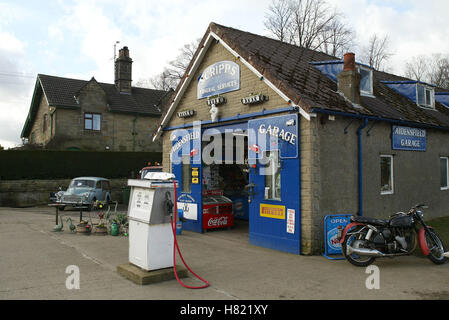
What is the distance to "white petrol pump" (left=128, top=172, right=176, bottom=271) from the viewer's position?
639 cm

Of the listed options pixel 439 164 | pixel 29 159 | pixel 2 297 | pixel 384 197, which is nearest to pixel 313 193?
pixel 384 197

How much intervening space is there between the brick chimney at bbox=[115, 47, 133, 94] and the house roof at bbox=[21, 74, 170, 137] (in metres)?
0.54

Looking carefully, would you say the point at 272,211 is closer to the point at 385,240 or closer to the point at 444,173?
the point at 385,240

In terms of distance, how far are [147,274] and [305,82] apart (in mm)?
6148

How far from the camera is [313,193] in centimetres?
849

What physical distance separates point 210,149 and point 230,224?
2.54m

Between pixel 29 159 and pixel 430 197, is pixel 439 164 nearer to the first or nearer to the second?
pixel 430 197

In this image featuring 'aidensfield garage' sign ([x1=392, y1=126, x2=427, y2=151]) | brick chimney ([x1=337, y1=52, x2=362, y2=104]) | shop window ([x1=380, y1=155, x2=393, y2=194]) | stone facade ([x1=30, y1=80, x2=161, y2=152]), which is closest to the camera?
brick chimney ([x1=337, y1=52, x2=362, y2=104])

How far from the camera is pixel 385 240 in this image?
7.62 meters

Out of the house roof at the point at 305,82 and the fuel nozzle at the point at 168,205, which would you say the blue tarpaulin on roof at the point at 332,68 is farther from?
the fuel nozzle at the point at 168,205

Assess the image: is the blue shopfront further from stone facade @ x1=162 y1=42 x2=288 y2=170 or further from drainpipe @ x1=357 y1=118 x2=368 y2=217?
drainpipe @ x1=357 y1=118 x2=368 y2=217

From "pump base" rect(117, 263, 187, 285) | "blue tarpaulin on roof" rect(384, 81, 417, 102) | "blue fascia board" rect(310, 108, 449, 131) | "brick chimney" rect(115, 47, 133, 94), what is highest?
"brick chimney" rect(115, 47, 133, 94)

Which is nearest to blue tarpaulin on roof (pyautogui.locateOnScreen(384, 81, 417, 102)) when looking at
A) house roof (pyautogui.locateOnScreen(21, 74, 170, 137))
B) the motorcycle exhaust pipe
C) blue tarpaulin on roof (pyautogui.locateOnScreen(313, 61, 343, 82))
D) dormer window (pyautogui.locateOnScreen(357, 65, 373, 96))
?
dormer window (pyautogui.locateOnScreen(357, 65, 373, 96))

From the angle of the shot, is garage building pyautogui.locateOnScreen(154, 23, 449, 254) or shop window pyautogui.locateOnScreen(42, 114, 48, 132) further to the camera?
shop window pyautogui.locateOnScreen(42, 114, 48, 132)
